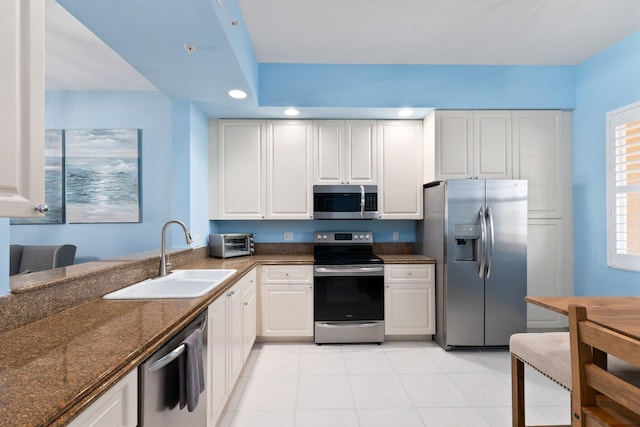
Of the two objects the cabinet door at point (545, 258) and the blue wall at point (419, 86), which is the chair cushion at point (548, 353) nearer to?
the cabinet door at point (545, 258)

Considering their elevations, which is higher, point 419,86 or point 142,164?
point 419,86

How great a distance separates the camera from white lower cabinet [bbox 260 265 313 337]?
10.6 feet

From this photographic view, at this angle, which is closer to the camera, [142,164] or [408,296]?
[408,296]

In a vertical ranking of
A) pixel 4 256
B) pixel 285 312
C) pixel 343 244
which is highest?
pixel 4 256

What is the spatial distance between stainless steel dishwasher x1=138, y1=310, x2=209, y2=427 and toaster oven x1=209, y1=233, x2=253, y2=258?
1801 millimetres

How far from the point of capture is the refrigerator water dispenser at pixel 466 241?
9.95 feet

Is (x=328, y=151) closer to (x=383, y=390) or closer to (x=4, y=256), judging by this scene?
(x=383, y=390)

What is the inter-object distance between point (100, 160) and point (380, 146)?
3.11 meters

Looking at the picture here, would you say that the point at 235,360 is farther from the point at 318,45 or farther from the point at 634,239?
the point at 634,239

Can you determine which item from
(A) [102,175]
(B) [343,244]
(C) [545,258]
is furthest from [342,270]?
(A) [102,175]

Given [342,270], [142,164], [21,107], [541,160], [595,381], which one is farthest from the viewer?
[142,164]

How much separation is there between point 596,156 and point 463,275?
171 cm

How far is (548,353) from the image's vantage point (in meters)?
1.55

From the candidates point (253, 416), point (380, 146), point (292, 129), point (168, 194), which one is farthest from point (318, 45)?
point (253, 416)
